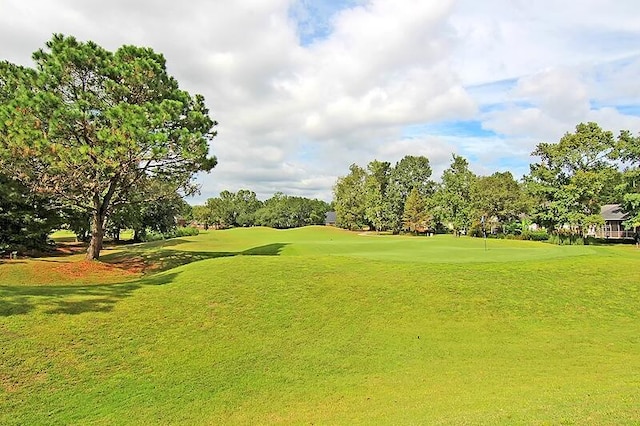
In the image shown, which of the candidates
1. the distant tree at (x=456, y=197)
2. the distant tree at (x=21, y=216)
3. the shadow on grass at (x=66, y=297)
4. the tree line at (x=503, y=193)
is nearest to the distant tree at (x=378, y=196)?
the tree line at (x=503, y=193)

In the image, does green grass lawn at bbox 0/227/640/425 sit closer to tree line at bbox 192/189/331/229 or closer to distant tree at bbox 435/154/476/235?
distant tree at bbox 435/154/476/235

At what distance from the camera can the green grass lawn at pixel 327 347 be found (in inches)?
303

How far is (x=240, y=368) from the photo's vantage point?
974 centimetres

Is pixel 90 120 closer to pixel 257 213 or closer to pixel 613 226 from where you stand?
pixel 613 226

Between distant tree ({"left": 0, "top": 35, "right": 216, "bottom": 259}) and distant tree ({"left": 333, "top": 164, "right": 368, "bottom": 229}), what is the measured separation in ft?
197

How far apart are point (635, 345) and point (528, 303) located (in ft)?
11.4

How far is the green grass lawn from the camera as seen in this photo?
7.69 metres

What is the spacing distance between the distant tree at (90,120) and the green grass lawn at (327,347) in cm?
831

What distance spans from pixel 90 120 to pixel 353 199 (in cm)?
6459

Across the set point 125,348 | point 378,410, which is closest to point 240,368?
point 125,348

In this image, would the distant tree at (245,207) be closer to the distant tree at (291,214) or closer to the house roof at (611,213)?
the distant tree at (291,214)

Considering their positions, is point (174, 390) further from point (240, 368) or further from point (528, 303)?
point (528, 303)

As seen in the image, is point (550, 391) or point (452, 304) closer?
point (550, 391)

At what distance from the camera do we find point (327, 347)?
36.4 ft
